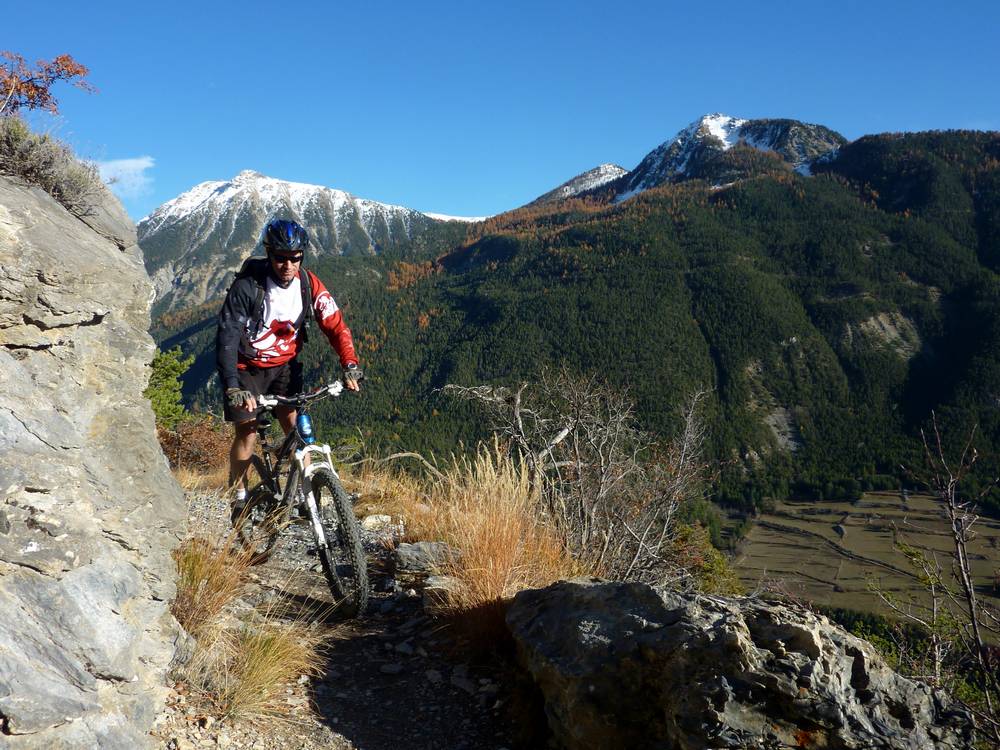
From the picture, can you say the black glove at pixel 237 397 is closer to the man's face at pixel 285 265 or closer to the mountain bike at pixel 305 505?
the mountain bike at pixel 305 505

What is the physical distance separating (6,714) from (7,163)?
107 inches

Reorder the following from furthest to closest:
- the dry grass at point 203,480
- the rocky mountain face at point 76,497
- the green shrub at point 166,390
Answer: the green shrub at point 166,390 → the dry grass at point 203,480 → the rocky mountain face at point 76,497

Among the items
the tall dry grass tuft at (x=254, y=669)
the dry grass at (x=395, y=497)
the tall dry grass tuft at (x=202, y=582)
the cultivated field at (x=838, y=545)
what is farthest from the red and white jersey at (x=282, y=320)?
the cultivated field at (x=838, y=545)

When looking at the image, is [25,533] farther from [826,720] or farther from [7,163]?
[826,720]

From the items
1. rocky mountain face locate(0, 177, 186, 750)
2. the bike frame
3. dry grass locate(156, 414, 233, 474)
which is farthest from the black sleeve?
dry grass locate(156, 414, 233, 474)

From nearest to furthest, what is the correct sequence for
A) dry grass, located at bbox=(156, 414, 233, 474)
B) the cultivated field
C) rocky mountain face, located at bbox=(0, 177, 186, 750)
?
1. rocky mountain face, located at bbox=(0, 177, 186, 750)
2. dry grass, located at bbox=(156, 414, 233, 474)
3. the cultivated field

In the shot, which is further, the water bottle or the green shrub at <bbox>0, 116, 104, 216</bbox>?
the water bottle

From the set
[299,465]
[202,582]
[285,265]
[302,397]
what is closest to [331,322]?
[285,265]

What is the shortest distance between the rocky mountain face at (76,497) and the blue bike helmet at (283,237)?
964mm

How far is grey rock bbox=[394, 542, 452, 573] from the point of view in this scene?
4.80 meters

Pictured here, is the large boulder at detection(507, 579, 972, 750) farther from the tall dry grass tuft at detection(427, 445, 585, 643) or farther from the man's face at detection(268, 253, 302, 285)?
the man's face at detection(268, 253, 302, 285)

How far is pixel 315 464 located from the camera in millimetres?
4227

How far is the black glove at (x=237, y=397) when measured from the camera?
395 cm

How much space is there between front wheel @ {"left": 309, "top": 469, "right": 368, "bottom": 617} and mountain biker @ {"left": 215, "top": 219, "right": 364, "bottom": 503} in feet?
2.09
